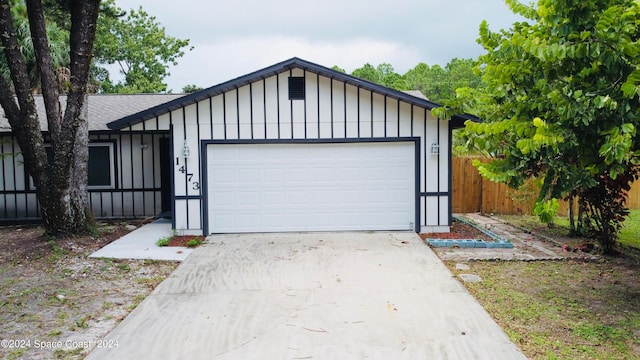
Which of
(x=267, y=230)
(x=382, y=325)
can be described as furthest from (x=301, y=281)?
(x=267, y=230)

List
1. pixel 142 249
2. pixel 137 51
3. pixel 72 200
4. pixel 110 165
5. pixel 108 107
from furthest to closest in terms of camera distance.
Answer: pixel 137 51
pixel 108 107
pixel 110 165
pixel 72 200
pixel 142 249

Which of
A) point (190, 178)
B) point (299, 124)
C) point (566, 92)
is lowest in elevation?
point (190, 178)

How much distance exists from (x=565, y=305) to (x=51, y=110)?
8.97 m

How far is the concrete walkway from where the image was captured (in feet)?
24.8

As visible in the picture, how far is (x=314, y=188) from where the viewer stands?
31.1ft

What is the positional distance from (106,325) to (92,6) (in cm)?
623

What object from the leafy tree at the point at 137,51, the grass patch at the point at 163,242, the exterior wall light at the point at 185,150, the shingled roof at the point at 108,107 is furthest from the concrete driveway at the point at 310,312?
the leafy tree at the point at 137,51

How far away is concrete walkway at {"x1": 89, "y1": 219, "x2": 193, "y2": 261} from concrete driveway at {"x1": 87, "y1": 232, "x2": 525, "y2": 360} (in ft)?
1.36

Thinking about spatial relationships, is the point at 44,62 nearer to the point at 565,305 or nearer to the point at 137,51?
the point at 565,305

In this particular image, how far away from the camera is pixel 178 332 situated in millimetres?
4535

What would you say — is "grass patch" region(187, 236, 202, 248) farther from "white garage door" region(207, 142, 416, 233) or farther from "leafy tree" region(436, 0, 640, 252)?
"leafy tree" region(436, 0, 640, 252)

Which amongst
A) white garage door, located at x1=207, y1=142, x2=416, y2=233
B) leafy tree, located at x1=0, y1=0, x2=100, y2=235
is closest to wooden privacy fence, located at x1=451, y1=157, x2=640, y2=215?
white garage door, located at x1=207, y1=142, x2=416, y2=233

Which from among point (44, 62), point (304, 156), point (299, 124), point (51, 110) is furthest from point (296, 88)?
point (44, 62)

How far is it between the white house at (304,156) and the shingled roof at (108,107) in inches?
91.3
